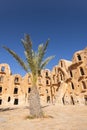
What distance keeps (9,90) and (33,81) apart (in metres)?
30.6

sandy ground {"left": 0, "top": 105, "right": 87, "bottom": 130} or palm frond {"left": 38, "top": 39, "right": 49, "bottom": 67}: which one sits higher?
palm frond {"left": 38, "top": 39, "right": 49, "bottom": 67}

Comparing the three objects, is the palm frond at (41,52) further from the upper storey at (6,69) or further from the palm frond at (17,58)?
the upper storey at (6,69)

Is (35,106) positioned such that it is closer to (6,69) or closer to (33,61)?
(33,61)

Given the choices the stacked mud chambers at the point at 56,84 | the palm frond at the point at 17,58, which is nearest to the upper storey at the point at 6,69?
the stacked mud chambers at the point at 56,84

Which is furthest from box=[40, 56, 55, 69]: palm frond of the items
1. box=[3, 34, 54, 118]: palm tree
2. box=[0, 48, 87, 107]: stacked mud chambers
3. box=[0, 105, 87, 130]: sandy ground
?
box=[0, 48, 87, 107]: stacked mud chambers

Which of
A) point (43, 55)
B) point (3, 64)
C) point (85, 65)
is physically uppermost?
point (3, 64)

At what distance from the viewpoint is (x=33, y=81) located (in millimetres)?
17406

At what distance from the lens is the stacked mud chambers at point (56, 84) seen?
121 feet

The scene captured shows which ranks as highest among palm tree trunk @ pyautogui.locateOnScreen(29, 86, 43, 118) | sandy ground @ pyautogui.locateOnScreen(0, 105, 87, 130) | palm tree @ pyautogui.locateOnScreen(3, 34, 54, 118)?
palm tree @ pyautogui.locateOnScreen(3, 34, 54, 118)

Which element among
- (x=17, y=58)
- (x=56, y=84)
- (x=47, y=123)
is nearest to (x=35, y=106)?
(x=47, y=123)

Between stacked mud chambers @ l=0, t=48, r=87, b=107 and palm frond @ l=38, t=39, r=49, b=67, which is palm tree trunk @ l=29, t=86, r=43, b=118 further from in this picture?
stacked mud chambers @ l=0, t=48, r=87, b=107

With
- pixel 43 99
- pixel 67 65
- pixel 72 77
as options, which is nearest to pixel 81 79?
pixel 72 77

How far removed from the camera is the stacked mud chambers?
1454 inches

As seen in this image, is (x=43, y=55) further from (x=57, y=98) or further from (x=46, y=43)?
(x=57, y=98)
